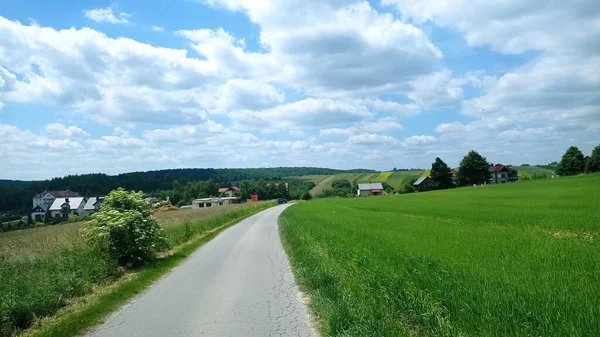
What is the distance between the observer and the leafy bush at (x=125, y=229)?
49.9 feet

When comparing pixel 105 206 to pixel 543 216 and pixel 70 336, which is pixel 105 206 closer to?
pixel 70 336

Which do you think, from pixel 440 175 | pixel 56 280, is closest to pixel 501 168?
pixel 440 175

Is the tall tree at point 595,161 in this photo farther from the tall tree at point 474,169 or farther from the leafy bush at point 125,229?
the leafy bush at point 125,229

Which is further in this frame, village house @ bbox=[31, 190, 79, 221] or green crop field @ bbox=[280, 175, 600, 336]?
village house @ bbox=[31, 190, 79, 221]

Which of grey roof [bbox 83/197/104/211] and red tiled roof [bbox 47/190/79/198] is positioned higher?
red tiled roof [bbox 47/190/79/198]

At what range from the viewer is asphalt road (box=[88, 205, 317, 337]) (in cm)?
758

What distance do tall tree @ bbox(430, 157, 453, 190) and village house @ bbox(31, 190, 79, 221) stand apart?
270ft

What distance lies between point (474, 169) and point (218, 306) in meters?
112

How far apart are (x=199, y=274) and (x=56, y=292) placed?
164 inches

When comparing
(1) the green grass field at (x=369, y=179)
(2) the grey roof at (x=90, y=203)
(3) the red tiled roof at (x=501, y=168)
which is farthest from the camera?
(1) the green grass field at (x=369, y=179)

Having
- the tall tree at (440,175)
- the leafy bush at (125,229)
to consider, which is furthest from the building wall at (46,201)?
the tall tree at (440,175)

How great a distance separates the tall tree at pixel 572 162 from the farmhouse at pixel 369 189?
54.9m

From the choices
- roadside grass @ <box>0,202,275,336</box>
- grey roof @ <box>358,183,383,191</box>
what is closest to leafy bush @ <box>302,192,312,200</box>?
grey roof @ <box>358,183,383,191</box>

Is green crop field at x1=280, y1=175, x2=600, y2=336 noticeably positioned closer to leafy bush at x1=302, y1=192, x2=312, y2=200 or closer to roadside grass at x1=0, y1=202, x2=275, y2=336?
roadside grass at x1=0, y1=202, x2=275, y2=336
